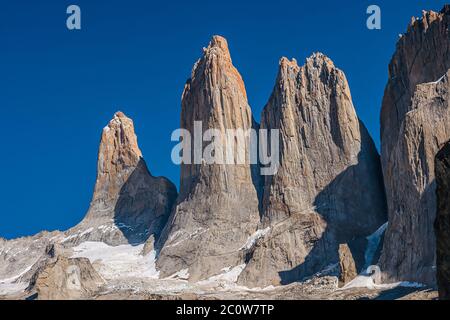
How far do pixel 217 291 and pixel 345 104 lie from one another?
31831 millimetres

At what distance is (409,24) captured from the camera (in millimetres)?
90625

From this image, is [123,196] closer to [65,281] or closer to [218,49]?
[218,49]

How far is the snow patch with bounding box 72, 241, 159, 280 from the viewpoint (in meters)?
106

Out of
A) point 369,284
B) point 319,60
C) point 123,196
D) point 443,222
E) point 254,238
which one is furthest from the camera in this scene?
point 123,196

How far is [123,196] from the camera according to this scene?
128m

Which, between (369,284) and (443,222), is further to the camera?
(369,284)

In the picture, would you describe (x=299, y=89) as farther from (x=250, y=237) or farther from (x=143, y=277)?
(x=143, y=277)

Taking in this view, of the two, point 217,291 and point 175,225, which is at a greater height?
point 175,225

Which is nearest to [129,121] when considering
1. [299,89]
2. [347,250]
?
[299,89]

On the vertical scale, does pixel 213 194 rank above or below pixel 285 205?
above

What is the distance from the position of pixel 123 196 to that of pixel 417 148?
63.8m

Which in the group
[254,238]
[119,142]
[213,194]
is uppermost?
[119,142]

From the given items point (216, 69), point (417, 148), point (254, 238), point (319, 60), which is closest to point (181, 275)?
point (254, 238)
